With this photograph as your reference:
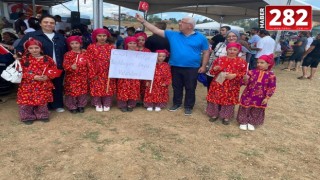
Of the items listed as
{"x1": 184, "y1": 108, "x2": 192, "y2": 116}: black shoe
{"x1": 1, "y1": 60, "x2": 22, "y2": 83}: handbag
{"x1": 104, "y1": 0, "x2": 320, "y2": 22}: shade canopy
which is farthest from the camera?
{"x1": 104, "y1": 0, "x2": 320, "y2": 22}: shade canopy

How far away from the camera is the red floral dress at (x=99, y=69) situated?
411 centimetres

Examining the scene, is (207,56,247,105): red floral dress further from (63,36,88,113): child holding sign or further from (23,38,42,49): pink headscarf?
(23,38,42,49): pink headscarf

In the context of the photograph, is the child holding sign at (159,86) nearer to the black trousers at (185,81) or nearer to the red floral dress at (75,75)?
the black trousers at (185,81)

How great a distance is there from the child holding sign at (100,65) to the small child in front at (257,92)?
2.19m

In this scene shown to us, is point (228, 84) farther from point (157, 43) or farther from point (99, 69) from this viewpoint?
point (99, 69)

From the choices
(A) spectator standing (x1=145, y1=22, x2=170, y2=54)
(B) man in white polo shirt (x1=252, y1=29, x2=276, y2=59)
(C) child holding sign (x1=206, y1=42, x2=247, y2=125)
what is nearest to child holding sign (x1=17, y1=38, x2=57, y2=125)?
(A) spectator standing (x1=145, y1=22, x2=170, y2=54)

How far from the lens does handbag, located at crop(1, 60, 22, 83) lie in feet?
11.4

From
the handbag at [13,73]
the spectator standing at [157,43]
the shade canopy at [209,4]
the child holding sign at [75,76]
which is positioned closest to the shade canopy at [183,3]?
the shade canopy at [209,4]

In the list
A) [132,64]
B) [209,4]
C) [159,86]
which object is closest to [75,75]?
[132,64]

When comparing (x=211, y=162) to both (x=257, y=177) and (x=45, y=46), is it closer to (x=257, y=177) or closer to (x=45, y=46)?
(x=257, y=177)

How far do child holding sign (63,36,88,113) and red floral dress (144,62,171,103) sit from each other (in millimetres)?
1127

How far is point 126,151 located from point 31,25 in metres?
3.76

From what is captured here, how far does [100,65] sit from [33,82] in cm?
102

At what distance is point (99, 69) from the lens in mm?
4203
